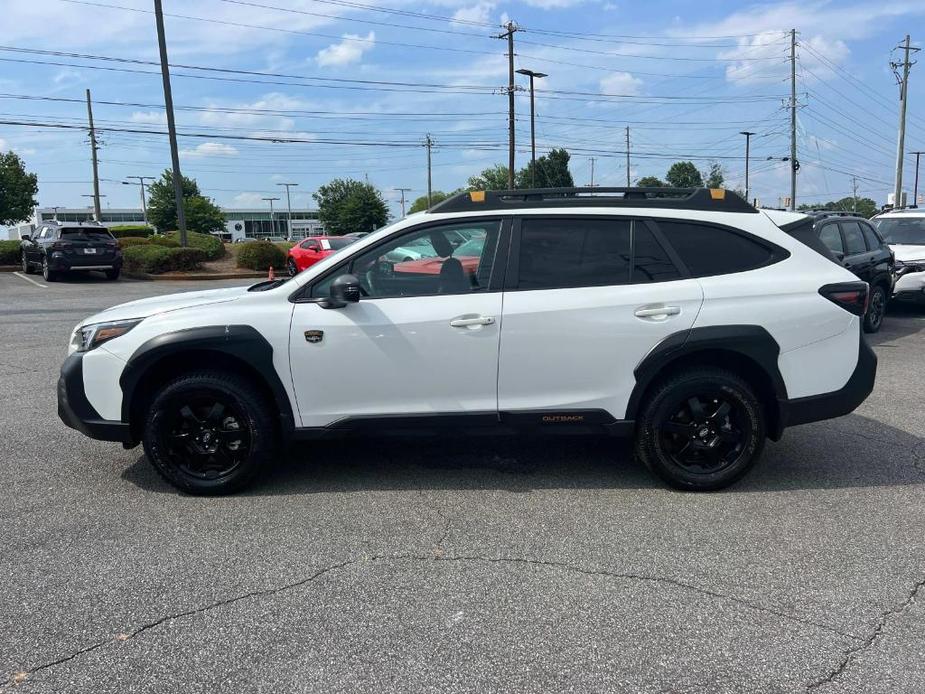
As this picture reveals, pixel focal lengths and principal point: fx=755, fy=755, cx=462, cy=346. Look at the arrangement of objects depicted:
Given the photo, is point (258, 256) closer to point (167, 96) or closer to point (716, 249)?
point (167, 96)

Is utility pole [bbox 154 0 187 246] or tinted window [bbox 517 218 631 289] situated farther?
utility pole [bbox 154 0 187 246]

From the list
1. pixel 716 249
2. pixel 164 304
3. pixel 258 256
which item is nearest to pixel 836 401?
pixel 716 249

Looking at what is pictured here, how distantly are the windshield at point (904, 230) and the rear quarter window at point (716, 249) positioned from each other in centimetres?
962

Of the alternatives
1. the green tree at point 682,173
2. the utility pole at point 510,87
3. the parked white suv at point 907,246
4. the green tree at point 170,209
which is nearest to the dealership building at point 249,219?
the green tree at point 170,209

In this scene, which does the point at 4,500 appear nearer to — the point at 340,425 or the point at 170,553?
the point at 170,553

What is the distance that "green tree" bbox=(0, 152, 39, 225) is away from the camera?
47.5m

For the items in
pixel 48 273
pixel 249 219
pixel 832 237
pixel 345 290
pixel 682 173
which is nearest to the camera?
pixel 345 290

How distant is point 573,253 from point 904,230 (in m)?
11.1

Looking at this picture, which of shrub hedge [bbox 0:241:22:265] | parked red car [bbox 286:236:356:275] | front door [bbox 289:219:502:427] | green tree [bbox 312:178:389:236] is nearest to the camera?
front door [bbox 289:219:502:427]

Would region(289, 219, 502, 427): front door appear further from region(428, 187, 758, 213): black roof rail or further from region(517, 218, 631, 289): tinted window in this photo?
region(428, 187, 758, 213): black roof rail

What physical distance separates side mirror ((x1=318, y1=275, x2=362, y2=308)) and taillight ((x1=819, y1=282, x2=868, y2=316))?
9.10ft

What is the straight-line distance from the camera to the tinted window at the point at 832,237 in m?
10.4

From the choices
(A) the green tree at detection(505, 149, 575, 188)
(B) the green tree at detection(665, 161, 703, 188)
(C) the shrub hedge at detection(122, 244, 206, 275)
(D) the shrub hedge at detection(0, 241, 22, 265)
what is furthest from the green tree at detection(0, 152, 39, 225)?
(B) the green tree at detection(665, 161, 703, 188)

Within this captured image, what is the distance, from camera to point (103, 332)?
4570 millimetres
